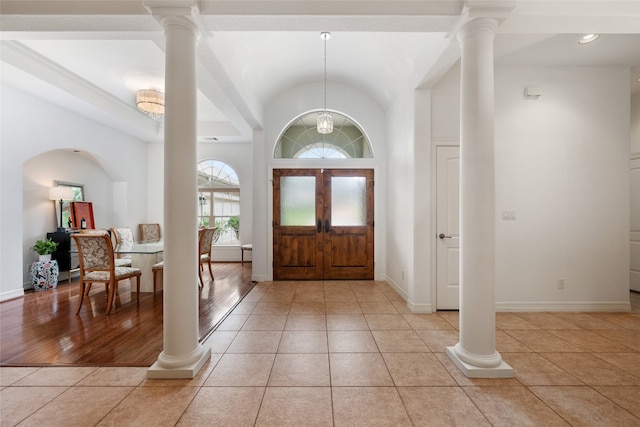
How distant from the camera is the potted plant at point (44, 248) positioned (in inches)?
197

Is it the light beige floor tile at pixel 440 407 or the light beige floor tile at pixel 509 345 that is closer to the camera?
the light beige floor tile at pixel 440 407

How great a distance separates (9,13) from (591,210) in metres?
6.46

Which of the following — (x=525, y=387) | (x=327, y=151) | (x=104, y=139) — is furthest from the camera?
(x=104, y=139)

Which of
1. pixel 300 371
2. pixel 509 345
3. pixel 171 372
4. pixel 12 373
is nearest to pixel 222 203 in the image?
pixel 12 373

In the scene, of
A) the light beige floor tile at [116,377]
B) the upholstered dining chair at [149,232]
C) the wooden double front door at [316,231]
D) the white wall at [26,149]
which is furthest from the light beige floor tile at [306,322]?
the upholstered dining chair at [149,232]

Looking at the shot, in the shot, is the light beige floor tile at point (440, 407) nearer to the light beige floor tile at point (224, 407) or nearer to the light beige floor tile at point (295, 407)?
the light beige floor tile at point (295, 407)

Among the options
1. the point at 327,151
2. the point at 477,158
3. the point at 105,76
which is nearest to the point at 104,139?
the point at 105,76

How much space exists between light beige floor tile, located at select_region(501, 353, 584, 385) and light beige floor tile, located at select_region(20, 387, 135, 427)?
9.82 ft

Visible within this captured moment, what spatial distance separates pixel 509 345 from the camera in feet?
9.24

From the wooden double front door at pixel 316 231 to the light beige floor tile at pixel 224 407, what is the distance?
11.2ft

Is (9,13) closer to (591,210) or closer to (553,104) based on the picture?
(553,104)

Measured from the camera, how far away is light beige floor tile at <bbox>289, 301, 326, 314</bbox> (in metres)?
3.79

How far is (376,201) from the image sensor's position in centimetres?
554

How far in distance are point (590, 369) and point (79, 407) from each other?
3870 millimetres
